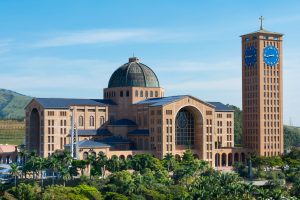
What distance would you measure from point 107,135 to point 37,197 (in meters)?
47.5

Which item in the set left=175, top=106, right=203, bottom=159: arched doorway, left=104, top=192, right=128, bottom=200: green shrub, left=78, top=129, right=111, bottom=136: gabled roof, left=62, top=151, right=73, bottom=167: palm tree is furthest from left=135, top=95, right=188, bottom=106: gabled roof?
left=104, top=192, right=128, bottom=200: green shrub

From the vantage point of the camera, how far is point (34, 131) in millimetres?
142375

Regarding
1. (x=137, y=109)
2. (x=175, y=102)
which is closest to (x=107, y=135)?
(x=137, y=109)

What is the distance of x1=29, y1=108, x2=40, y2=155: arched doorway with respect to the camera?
5576 inches

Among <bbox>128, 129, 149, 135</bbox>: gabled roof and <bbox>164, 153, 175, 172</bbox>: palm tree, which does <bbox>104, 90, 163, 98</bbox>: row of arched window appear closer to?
<bbox>128, 129, 149, 135</bbox>: gabled roof

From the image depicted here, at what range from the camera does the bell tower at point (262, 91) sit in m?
144

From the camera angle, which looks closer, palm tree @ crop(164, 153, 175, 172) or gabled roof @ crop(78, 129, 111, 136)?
palm tree @ crop(164, 153, 175, 172)

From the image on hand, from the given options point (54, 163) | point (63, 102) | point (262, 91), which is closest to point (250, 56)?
point (262, 91)

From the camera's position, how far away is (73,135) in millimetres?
131750

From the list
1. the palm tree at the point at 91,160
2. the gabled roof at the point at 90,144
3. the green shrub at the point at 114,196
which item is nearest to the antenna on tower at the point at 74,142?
the gabled roof at the point at 90,144

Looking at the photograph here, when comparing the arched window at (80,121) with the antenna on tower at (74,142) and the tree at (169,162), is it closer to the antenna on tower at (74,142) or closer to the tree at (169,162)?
the antenna on tower at (74,142)

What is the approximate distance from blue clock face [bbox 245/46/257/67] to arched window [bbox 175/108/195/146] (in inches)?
808

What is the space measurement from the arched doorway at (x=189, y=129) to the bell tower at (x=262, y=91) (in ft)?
51.8

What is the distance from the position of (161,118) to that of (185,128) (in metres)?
10.3
